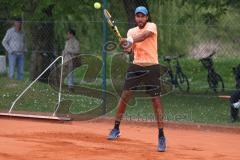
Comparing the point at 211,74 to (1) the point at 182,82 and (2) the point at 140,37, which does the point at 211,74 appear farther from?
(2) the point at 140,37

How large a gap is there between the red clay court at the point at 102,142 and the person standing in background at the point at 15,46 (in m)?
5.64

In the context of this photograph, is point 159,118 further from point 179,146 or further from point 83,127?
point 83,127

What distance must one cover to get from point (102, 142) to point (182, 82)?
9182mm

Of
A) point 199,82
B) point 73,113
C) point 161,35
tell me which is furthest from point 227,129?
point 161,35

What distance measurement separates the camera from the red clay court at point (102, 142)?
31.7 feet

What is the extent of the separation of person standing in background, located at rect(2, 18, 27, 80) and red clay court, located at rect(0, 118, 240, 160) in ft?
18.5

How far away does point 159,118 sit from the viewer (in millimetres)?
10500

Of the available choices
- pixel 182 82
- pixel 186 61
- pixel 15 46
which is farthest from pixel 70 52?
pixel 186 61

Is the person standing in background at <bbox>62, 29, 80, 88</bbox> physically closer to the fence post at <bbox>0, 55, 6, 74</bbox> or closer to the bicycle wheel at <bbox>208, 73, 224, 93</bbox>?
the bicycle wheel at <bbox>208, 73, 224, 93</bbox>

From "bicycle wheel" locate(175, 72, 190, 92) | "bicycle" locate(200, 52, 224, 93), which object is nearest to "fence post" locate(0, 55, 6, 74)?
"bicycle wheel" locate(175, 72, 190, 92)

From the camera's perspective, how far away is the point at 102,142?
36.2 feet

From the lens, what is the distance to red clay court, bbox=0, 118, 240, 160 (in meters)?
9.66

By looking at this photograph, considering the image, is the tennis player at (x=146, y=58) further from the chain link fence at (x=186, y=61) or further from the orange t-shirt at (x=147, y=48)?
the chain link fence at (x=186, y=61)

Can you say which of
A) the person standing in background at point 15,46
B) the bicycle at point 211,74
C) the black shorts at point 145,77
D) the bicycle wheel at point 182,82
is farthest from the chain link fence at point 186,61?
the black shorts at point 145,77
